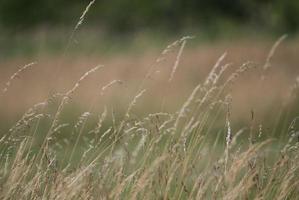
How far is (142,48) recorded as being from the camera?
20172 mm

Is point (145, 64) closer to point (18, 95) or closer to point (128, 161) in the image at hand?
point (18, 95)

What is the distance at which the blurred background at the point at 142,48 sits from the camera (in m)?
12.5

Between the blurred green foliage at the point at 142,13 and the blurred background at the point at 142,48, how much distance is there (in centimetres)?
4

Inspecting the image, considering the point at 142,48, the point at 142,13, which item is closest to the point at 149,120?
the point at 142,48

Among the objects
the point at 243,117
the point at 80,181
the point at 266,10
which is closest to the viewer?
the point at 80,181

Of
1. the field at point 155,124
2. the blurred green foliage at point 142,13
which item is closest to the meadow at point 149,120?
the field at point 155,124

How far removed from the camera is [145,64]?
15617mm

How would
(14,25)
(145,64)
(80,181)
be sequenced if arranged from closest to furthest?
1. (80,181)
2. (145,64)
3. (14,25)

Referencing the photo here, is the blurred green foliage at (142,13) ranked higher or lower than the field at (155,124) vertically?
lower

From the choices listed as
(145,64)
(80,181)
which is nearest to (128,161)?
(80,181)

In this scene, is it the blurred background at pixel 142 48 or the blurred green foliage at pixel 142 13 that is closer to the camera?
the blurred background at pixel 142 48

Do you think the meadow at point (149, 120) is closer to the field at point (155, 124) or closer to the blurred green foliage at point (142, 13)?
the field at point (155, 124)

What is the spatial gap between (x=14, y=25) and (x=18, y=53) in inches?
199

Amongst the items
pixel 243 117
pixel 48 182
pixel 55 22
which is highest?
pixel 48 182
